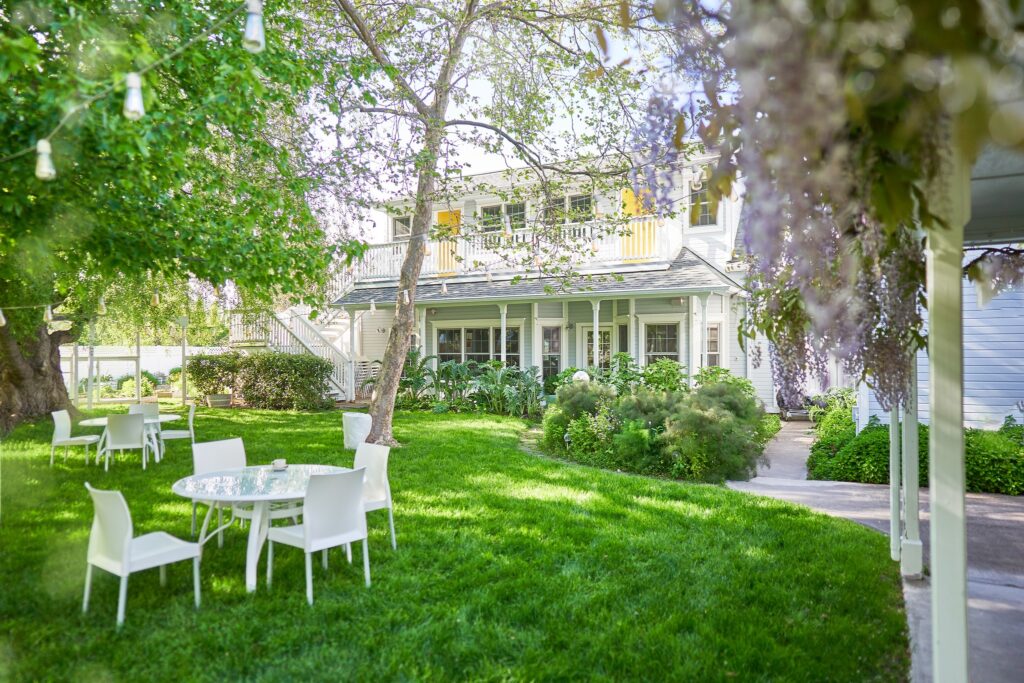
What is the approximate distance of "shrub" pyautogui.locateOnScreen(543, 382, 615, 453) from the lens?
1007cm

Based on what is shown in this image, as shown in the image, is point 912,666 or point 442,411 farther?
point 442,411

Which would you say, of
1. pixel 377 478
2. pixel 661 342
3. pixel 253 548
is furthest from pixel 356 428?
pixel 661 342

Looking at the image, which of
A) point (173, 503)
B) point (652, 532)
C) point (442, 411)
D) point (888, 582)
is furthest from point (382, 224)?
point (888, 582)

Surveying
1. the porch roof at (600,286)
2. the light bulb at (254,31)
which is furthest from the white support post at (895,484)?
the porch roof at (600,286)

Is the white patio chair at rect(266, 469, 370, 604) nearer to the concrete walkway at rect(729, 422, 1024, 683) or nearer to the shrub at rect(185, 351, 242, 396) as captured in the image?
the concrete walkway at rect(729, 422, 1024, 683)

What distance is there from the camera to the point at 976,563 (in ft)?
15.8

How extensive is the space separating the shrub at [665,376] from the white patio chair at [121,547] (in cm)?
918

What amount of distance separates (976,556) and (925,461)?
3078 mm

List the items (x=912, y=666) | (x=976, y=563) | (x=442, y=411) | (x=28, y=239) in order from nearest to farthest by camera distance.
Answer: (x=912, y=666) < (x=976, y=563) < (x=28, y=239) < (x=442, y=411)

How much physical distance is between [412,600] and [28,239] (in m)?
4.62

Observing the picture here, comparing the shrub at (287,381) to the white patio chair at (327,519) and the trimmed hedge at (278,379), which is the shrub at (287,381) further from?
the white patio chair at (327,519)

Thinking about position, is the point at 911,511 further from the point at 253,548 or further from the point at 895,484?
the point at 253,548

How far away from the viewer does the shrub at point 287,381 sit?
1606 cm

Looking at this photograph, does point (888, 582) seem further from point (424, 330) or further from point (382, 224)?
point (382, 224)
